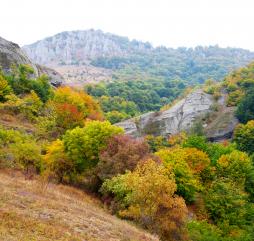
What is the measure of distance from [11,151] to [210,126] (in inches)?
2493

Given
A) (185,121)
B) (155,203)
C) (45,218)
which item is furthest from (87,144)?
(185,121)

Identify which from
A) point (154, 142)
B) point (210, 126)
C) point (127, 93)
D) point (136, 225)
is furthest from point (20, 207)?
point (127, 93)

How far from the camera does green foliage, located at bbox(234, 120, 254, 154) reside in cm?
8094

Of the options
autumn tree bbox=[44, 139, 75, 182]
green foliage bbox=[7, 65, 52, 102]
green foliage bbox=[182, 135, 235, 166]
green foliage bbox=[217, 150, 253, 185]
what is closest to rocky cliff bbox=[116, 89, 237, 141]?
green foliage bbox=[7, 65, 52, 102]

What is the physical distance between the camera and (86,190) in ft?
143

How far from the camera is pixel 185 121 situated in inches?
4063

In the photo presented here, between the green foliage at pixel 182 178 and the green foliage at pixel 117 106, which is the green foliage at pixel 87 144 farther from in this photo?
the green foliage at pixel 117 106

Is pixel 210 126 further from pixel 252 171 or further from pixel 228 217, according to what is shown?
pixel 228 217

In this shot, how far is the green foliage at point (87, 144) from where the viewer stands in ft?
150

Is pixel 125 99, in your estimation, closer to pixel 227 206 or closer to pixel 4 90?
pixel 4 90

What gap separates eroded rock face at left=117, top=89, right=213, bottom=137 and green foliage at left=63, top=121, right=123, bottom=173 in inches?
1971

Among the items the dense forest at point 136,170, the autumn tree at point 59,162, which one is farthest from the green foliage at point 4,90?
the autumn tree at point 59,162

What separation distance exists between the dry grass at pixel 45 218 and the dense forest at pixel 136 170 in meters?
4.76

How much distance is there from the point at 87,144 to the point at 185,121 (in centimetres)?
→ 6047
